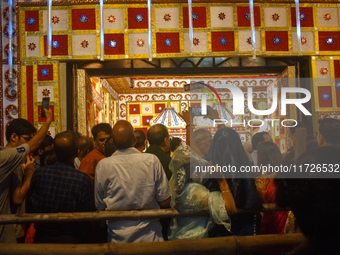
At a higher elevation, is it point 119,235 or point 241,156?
point 241,156

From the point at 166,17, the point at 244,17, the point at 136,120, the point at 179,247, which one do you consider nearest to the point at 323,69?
the point at 244,17

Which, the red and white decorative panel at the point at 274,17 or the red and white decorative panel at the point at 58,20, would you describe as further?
the red and white decorative panel at the point at 274,17

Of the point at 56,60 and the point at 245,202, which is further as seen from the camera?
the point at 56,60

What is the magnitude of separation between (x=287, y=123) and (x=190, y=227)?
18.0ft

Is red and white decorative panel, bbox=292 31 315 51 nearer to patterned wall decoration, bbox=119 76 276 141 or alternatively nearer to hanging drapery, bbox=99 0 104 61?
hanging drapery, bbox=99 0 104 61

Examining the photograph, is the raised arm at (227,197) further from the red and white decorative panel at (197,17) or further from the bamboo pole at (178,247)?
the red and white decorative panel at (197,17)

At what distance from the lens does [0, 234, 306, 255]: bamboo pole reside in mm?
1896

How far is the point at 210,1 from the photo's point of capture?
650 cm

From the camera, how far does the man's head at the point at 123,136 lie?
8.13 feet

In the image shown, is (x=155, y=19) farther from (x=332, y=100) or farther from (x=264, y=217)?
(x=264, y=217)

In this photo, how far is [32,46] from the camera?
6.30 m

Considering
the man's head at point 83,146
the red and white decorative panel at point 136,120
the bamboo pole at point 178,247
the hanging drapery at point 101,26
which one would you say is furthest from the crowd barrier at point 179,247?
the red and white decorative panel at point 136,120

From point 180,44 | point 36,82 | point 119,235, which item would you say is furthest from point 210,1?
point 119,235

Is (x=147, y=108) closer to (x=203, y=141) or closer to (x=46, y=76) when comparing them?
(x=46, y=76)
